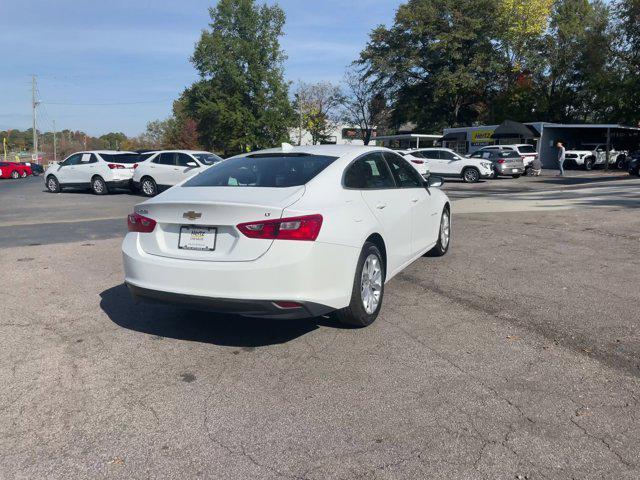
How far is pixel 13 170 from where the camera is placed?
41.5 meters

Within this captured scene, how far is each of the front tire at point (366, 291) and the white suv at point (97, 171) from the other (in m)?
17.1

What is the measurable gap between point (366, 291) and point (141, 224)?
1.96 m

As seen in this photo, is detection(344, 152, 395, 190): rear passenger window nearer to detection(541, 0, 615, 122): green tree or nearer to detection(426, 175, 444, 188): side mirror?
detection(426, 175, 444, 188): side mirror

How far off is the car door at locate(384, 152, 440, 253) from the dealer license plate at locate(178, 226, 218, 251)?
7.78 ft

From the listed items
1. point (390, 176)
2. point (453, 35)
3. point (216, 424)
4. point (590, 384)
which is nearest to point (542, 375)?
point (590, 384)

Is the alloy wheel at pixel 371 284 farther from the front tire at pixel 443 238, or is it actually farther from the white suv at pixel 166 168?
the white suv at pixel 166 168

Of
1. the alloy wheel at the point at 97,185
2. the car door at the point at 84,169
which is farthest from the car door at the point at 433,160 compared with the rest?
the car door at the point at 84,169

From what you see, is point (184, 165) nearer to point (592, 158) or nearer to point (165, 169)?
point (165, 169)

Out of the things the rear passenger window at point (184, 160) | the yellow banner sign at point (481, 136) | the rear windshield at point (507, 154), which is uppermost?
the yellow banner sign at point (481, 136)

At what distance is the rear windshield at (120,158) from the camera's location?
66.7 ft

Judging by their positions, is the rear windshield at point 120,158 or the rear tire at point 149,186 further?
the rear windshield at point 120,158

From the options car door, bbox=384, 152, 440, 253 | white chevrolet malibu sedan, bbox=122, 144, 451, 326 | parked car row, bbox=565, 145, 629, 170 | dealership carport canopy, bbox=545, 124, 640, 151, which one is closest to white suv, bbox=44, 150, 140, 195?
car door, bbox=384, 152, 440, 253

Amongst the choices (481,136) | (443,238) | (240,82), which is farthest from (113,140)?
(443,238)

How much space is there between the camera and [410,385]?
3.69 meters
